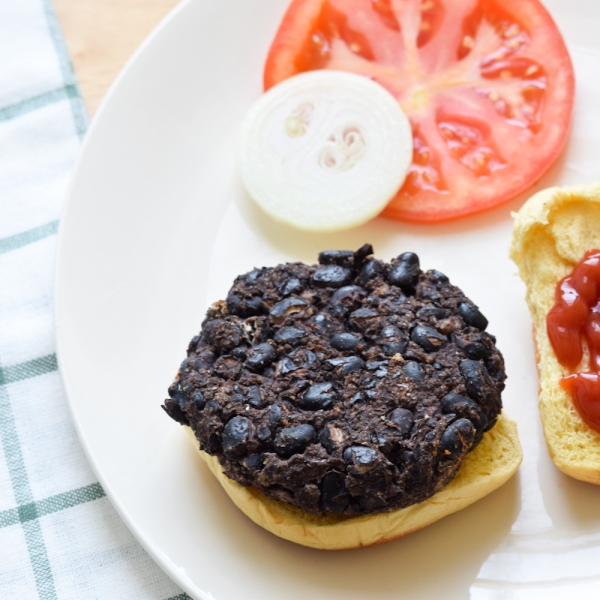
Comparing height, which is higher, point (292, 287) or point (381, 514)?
point (292, 287)

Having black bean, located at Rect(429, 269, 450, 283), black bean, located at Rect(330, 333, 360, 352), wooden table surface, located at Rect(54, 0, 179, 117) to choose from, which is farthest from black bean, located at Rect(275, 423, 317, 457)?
wooden table surface, located at Rect(54, 0, 179, 117)

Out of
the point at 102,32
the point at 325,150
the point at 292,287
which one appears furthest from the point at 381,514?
the point at 102,32

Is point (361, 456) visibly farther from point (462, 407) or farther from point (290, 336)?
point (290, 336)

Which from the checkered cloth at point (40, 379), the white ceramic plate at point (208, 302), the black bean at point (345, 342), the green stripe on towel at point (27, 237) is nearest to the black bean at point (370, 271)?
the black bean at point (345, 342)

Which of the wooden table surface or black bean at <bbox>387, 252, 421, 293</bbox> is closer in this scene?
black bean at <bbox>387, 252, 421, 293</bbox>

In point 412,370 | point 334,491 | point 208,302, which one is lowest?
point 334,491

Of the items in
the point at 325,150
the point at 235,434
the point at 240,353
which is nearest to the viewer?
the point at 235,434

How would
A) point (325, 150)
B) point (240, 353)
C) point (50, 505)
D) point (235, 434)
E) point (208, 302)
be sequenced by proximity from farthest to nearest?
point (325, 150)
point (208, 302)
point (50, 505)
point (240, 353)
point (235, 434)

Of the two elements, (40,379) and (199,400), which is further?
(40,379)

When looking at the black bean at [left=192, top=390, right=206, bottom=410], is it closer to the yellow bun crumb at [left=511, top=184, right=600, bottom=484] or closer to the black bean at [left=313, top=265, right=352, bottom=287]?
the black bean at [left=313, top=265, right=352, bottom=287]
